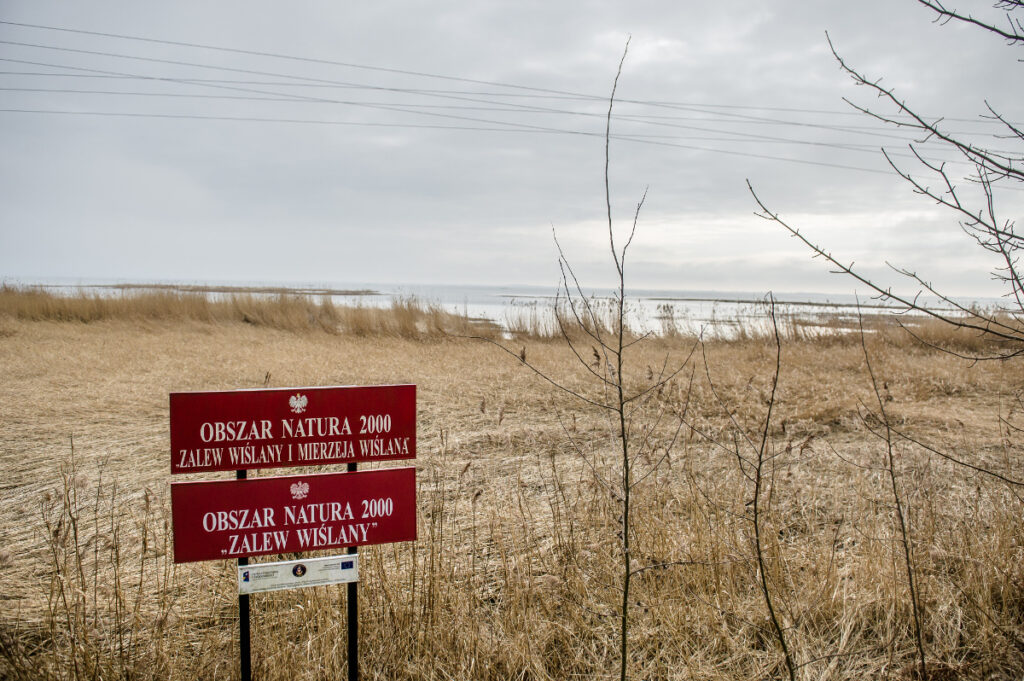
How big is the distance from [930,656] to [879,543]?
2.07 feet

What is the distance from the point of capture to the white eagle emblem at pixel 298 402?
7.03ft

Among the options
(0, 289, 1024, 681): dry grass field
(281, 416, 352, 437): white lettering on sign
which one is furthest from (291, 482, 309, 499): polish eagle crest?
(0, 289, 1024, 681): dry grass field

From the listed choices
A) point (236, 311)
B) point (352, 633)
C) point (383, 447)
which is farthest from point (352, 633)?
point (236, 311)

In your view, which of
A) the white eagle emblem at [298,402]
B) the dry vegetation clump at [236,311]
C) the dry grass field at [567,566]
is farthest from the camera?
the dry vegetation clump at [236,311]

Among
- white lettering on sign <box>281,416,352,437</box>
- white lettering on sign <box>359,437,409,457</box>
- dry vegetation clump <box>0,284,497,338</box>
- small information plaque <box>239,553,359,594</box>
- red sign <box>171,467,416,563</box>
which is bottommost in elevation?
small information plaque <box>239,553,359,594</box>

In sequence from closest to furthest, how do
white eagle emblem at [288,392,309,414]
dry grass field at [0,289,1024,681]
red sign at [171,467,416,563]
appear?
red sign at [171,467,416,563] < white eagle emblem at [288,392,309,414] < dry grass field at [0,289,1024,681]

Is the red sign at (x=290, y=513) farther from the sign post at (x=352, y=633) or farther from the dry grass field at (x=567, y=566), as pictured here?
the dry grass field at (x=567, y=566)

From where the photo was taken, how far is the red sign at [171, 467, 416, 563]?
6.66ft

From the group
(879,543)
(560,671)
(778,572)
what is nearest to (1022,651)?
(879,543)

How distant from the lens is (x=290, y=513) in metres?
2.12

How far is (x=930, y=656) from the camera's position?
101 inches

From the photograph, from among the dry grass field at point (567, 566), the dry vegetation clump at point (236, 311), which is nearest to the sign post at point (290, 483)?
the dry grass field at point (567, 566)

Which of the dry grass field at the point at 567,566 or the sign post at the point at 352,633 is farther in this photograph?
the dry grass field at the point at 567,566

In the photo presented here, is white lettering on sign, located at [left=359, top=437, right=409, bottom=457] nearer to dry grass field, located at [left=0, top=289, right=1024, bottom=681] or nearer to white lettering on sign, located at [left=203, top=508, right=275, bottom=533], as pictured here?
white lettering on sign, located at [left=203, top=508, right=275, bottom=533]
